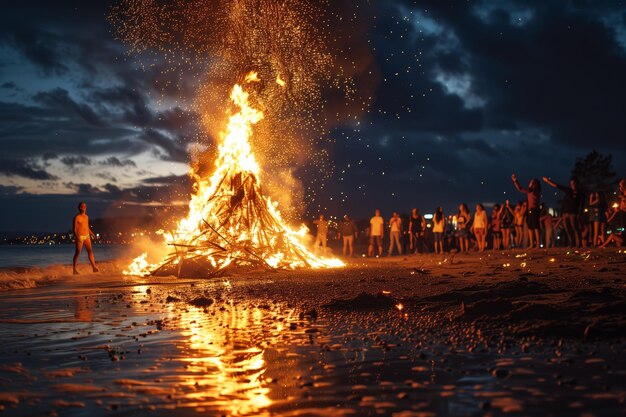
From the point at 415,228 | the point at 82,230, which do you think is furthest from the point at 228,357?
the point at 415,228

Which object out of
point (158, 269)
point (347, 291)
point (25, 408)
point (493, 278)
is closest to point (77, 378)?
point (25, 408)

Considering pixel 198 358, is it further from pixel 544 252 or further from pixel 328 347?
pixel 544 252

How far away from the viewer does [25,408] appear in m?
4.20

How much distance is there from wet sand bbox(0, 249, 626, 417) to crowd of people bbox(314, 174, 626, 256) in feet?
26.9

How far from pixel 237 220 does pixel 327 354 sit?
43.7ft

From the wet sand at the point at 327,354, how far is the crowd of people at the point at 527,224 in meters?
8.21

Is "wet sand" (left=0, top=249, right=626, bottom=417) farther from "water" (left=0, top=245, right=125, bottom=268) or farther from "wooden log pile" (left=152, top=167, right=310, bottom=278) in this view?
"water" (left=0, top=245, right=125, bottom=268)

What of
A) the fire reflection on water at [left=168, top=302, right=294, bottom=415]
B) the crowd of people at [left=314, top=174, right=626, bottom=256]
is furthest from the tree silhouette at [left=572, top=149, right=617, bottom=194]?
the fire reflection on water at [left=168, top=302, right=294, bottom=415]

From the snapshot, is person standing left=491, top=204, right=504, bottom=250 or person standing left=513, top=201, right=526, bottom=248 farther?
person standing left=491, top=204, right=504, bottom=250

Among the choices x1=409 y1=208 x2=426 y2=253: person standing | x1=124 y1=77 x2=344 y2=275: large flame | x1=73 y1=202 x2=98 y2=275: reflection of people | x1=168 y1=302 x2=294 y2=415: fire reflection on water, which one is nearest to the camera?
x1=168 y1=302 x2=294 y2=415: fire reflection on water

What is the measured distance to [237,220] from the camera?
Result: 62.1 ft

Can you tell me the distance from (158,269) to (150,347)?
11860 millimetres

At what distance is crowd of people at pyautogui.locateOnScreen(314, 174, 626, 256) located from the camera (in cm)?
1905

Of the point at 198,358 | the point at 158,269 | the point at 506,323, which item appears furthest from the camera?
the point at 158,269
